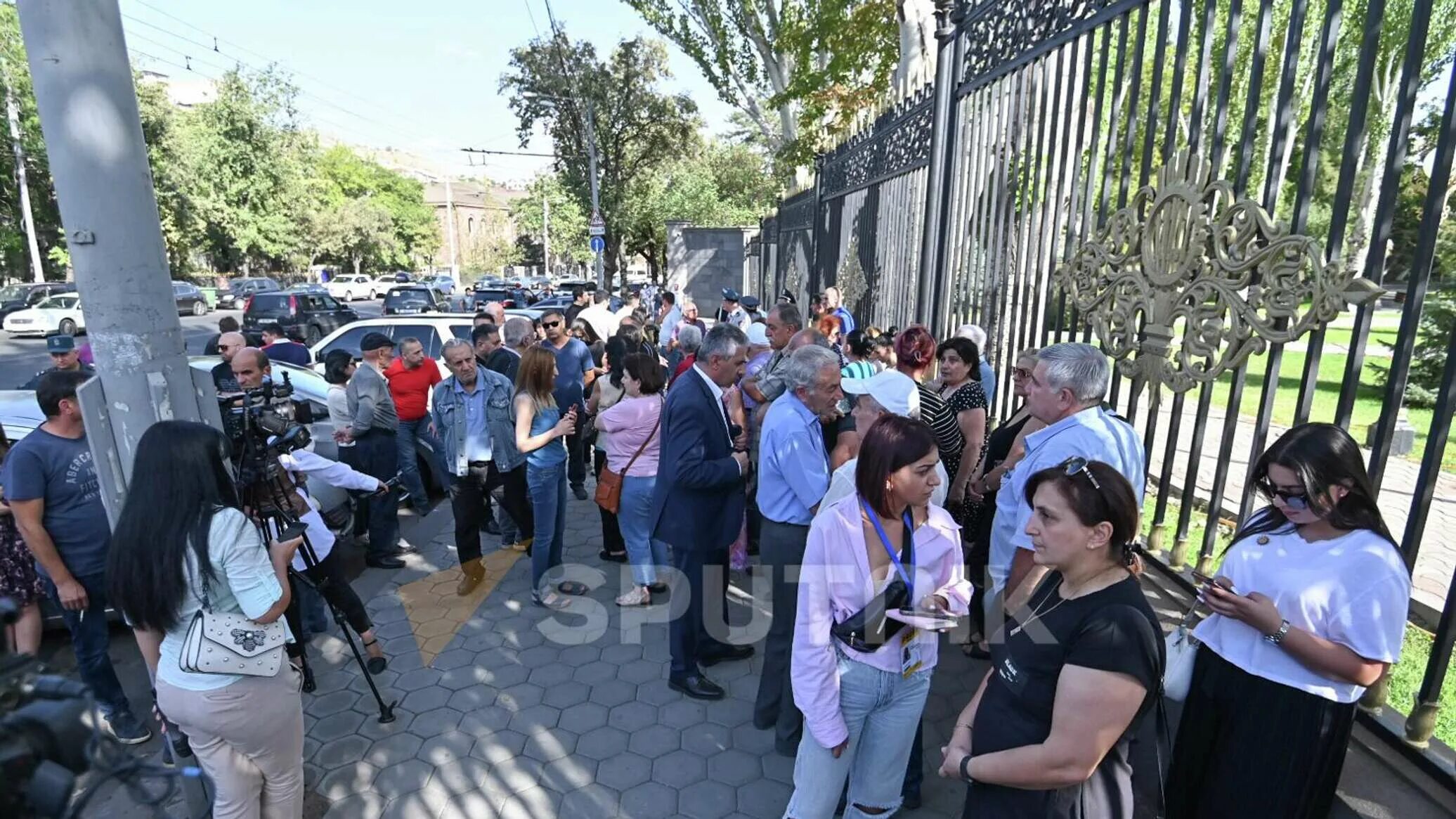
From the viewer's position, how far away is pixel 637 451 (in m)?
4.55

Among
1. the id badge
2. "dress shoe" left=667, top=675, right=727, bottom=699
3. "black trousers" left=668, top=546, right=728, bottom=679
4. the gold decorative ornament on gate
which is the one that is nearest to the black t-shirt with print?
the id badge

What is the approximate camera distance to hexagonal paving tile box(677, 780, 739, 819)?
121 inches

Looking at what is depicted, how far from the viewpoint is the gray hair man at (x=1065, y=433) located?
8.95ft

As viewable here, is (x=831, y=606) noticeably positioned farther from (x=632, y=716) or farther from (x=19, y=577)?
(x=19, y=577)

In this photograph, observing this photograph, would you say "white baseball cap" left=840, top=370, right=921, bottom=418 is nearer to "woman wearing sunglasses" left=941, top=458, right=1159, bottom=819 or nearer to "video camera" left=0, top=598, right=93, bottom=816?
"woman wearing sunglasses" left=941, top=458, right=1159, bottom=819

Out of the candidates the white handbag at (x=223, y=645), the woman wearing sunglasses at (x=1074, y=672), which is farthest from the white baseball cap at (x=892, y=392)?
the white handbag at (x=223, y=645)

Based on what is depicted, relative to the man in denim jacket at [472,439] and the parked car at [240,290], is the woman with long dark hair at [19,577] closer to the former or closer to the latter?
the man in denim jacket at [472,439]

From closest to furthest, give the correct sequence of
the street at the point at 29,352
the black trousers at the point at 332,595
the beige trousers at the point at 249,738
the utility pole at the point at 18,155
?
the beige trousers at the point at 249,738 < the black trousers at the point at 332,595 < the street at the point at 29,352 < the utility pole at the point at 18,155

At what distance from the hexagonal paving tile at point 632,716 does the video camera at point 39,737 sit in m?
2.58

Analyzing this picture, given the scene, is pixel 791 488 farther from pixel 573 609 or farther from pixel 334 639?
pixel 334 639

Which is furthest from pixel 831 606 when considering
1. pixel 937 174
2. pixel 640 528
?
pixel 937 174

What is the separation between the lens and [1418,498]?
2.09m

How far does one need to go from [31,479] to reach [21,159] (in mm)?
33562

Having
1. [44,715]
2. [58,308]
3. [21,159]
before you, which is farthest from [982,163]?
[21,159]
